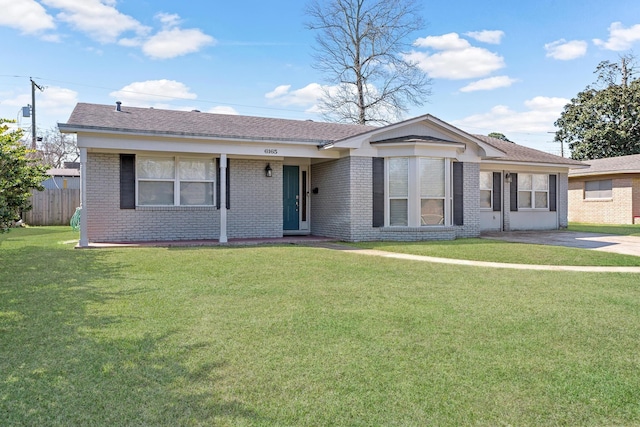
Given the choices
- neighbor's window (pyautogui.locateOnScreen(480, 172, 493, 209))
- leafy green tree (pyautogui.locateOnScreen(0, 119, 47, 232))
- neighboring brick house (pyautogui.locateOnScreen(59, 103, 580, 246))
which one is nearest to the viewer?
leafy green tree (pyautogui.locateOnScreen(0, 119, 47, 232))

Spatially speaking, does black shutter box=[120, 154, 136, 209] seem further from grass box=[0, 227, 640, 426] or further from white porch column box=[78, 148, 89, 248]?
grass box=[0, 227, 640, 426]

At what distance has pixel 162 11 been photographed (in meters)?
17.4

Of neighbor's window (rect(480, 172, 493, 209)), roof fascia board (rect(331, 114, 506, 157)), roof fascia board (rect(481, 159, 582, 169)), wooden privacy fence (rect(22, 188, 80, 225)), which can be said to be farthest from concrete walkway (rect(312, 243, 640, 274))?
wooden privacy fence (rect(22, 188, 80, 225))

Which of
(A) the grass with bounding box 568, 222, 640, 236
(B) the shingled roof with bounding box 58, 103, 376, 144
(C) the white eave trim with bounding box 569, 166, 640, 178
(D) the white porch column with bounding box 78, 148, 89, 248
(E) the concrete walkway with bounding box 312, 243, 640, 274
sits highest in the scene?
(B) the shingled roof with bounding box 58, 103, 376, 144

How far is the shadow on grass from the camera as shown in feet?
9.47

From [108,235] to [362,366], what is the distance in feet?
35.9

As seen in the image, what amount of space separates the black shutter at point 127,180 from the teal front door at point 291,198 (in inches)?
190

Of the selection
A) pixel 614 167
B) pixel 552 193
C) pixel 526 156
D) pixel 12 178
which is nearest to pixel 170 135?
pixel 12 178

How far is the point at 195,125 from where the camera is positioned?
13516mm

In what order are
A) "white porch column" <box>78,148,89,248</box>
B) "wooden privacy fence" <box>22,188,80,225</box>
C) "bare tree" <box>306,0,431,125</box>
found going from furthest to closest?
1. "bare tree" <box>306,0,431,125</box>
2. "wooden privacy fence" <box>22,188,80,225</box>
3. "white porch column" <box>78,148,89,248</box>

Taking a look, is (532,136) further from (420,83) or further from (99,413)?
(99,413)

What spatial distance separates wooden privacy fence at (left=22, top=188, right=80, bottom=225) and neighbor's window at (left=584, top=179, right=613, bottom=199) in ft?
86.0

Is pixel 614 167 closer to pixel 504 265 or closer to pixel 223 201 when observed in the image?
pixel 504 265

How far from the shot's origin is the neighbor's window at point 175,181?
512 inches
